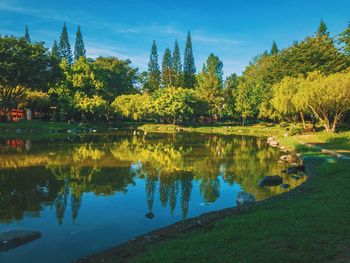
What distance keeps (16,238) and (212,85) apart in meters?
72.2

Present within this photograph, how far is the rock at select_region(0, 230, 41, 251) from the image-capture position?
8570mm

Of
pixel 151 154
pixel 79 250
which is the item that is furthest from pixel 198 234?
pixel 151 154

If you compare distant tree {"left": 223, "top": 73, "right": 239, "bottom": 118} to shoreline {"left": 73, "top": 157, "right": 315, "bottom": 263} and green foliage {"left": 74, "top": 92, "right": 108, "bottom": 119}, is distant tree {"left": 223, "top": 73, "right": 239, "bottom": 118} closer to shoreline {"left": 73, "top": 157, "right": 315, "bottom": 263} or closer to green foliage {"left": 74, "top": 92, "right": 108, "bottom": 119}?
green foliage {"left": 74, "top": 92, "right": 108, "bottom": 119}

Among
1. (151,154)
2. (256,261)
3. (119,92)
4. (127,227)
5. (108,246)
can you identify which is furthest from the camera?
(119,92)

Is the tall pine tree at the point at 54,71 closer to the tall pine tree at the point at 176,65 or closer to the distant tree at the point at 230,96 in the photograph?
the tall pine tree at the point at 176,65

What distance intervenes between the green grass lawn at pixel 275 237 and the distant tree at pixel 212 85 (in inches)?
2560

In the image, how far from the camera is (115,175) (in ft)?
61.6

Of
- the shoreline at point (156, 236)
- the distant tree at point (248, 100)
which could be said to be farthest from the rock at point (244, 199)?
the distant tree at point (248, 100)

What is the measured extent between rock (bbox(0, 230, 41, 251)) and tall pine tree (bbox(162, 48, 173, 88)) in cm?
8312

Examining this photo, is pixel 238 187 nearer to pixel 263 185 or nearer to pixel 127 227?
pixel 263 185

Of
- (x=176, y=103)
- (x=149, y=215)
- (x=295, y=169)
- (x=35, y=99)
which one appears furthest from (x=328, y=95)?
(x=35, y=99)

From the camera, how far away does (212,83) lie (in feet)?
258

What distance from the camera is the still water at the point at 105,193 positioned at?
9664 millimetres

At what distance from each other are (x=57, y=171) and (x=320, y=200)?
1459 cm
